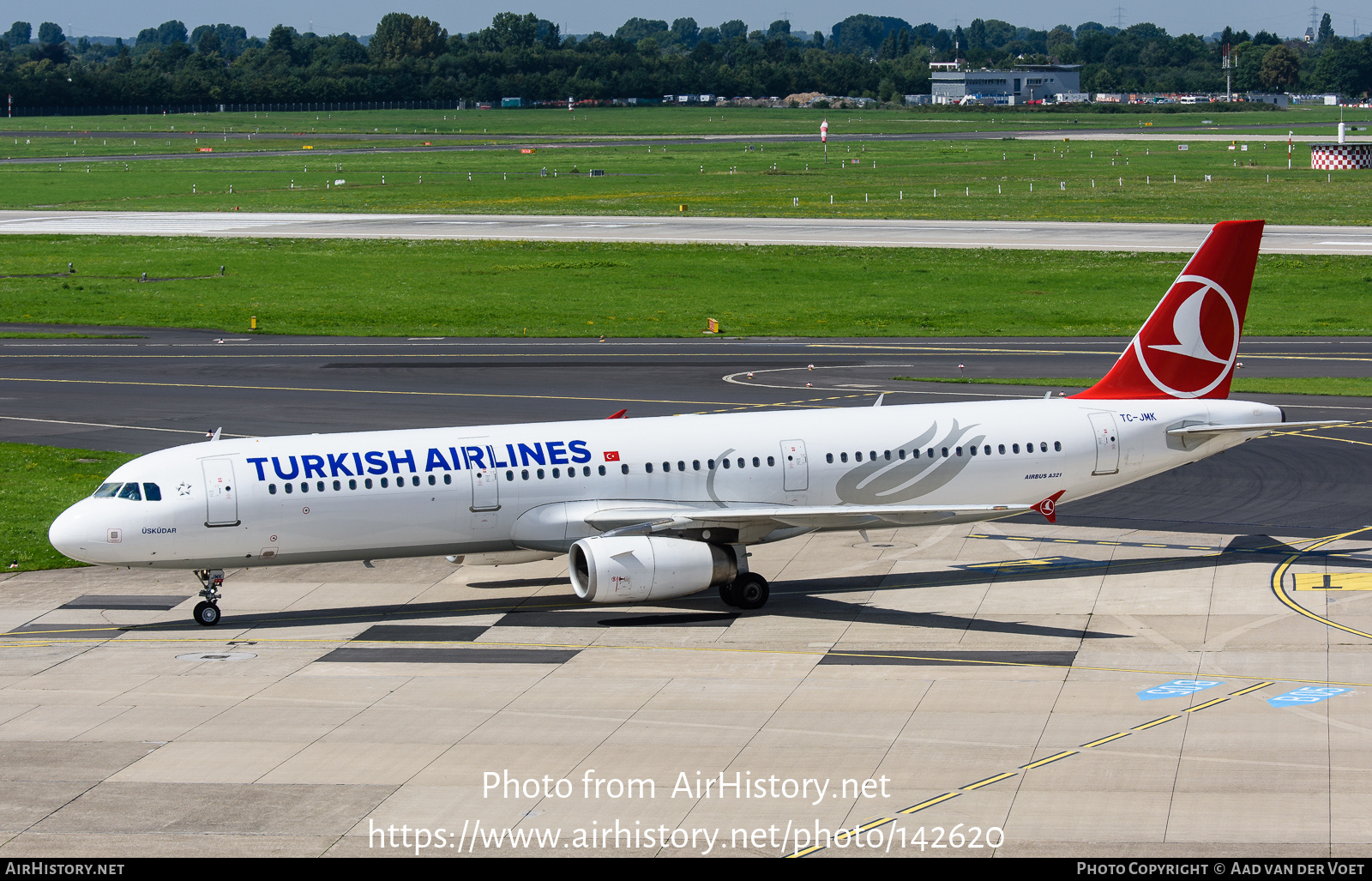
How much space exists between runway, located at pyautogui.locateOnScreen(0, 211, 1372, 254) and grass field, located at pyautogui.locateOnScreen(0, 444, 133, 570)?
63468 mm

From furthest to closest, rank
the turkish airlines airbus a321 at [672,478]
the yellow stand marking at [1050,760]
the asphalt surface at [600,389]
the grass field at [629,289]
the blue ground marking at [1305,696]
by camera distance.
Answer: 1. the grass field at [629,289]
2. the asphalt surface at [600,389]
3. the turkish airlines airbus a321 at [672,478]
4. the blue ground marking at [1305,696]
5. the yellow stand marking at [1050,760]

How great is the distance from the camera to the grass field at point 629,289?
8131 centimetres

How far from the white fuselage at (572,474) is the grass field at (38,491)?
8.15 meters

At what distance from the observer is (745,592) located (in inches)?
1415

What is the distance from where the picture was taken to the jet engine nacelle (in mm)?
33719

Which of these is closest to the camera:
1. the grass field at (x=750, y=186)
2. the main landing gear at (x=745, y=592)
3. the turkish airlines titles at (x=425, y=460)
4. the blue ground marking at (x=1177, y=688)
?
the blue ground marking at (x=1177, y=688)

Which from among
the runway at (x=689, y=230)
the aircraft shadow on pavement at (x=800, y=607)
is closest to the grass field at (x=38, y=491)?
the aircraft shadow on pavement at (x=800, y=607)

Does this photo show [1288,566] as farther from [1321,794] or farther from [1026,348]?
[1026,348]

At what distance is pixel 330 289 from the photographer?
308ft

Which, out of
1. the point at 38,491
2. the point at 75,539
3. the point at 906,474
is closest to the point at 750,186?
the point at 38,491

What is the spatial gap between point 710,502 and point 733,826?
14338mm

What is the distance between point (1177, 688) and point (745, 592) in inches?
408

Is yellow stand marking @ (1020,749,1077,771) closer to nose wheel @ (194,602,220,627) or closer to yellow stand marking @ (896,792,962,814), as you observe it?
yellow stand marking @ (896,792,962,814)

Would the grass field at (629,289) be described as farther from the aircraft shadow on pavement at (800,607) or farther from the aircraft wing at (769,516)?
the aircraft wing at (769,516)
